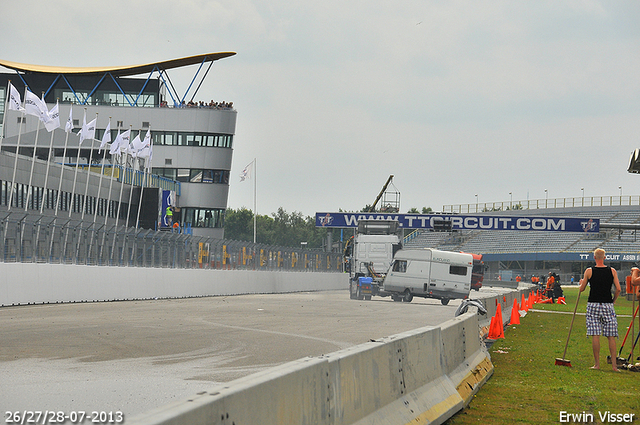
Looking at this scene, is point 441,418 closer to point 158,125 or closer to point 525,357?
point 525,357

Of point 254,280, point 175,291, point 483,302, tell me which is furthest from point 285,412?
point 254,280

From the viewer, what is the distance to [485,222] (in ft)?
263

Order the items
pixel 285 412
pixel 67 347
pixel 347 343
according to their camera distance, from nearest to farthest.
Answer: pixel 285 412, pixel 67 347, pixel 347 343

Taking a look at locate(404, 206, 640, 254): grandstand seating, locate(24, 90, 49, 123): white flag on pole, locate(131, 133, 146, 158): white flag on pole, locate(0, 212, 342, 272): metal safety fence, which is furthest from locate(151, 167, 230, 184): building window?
locate(24, 90, 49, 123): white flag on pole

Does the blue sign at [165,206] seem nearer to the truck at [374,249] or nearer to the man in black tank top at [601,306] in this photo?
the truck at [374,249]

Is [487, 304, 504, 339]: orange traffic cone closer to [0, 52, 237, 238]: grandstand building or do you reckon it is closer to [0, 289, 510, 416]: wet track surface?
[0, 289, 510, 416]: wet track surface

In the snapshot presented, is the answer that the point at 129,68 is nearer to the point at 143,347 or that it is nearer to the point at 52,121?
the point at 52,121

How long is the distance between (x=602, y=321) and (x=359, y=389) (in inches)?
274

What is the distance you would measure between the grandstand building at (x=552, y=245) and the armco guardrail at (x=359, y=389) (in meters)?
89.8

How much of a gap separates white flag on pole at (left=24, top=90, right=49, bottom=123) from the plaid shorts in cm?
3535

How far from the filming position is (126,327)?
59.5 ft

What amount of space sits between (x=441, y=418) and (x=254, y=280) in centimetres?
3787

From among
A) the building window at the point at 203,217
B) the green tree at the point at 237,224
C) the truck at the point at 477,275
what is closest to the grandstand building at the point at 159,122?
the building window at the point at 203,217

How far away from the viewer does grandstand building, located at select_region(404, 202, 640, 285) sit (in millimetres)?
100062
